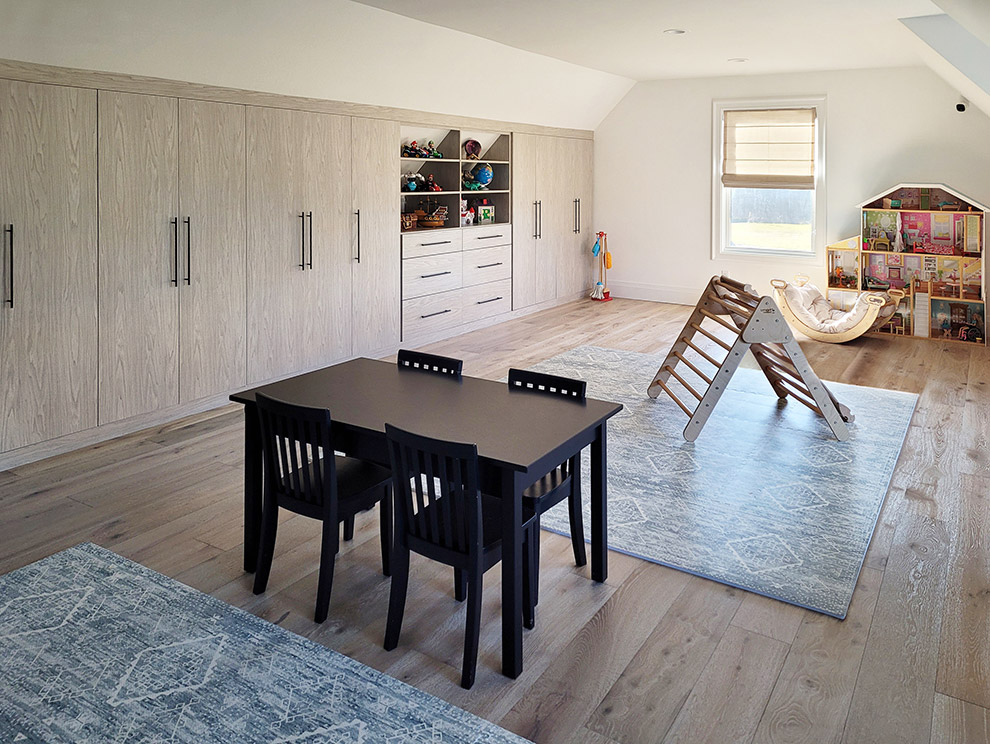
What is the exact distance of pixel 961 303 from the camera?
6859 mm

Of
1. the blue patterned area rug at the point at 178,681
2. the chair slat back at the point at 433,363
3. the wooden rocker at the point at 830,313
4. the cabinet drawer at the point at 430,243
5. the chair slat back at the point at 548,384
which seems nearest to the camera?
the blue patterned area rug at the point at 178,681

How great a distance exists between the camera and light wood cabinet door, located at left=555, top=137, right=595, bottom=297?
27.7 feet

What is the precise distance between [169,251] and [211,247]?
11.7 inches

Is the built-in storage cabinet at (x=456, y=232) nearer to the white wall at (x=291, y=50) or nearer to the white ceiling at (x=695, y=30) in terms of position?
the white wall at (x=291, y=50)

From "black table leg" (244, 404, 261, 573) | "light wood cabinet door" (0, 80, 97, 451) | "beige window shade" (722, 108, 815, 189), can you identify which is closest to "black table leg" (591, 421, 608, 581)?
→ "black table leg" (244, 404, 261, 573)

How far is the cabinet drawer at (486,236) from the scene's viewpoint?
7.11 meters

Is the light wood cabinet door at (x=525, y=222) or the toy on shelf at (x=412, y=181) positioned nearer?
the toy on shelf at (x=412, y=181)

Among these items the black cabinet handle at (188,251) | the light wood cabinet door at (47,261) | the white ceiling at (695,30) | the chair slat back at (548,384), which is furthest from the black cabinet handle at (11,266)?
the chair slat back at (548,384)

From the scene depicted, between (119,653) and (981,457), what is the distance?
3.91 m

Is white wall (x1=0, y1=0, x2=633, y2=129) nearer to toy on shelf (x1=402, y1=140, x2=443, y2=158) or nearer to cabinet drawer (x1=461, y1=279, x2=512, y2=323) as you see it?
toy on shelf (x1=402, y1=140, x2=443, y2=158)

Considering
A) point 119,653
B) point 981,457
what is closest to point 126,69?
point 119,653

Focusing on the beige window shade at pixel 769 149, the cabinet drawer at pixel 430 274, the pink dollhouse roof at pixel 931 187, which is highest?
the beige window shade at pixel 769 149

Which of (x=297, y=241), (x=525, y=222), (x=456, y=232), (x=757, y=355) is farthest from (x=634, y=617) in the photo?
A: (x=525, y=222)

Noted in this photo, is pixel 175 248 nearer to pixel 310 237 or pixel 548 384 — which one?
pixel 310 237
